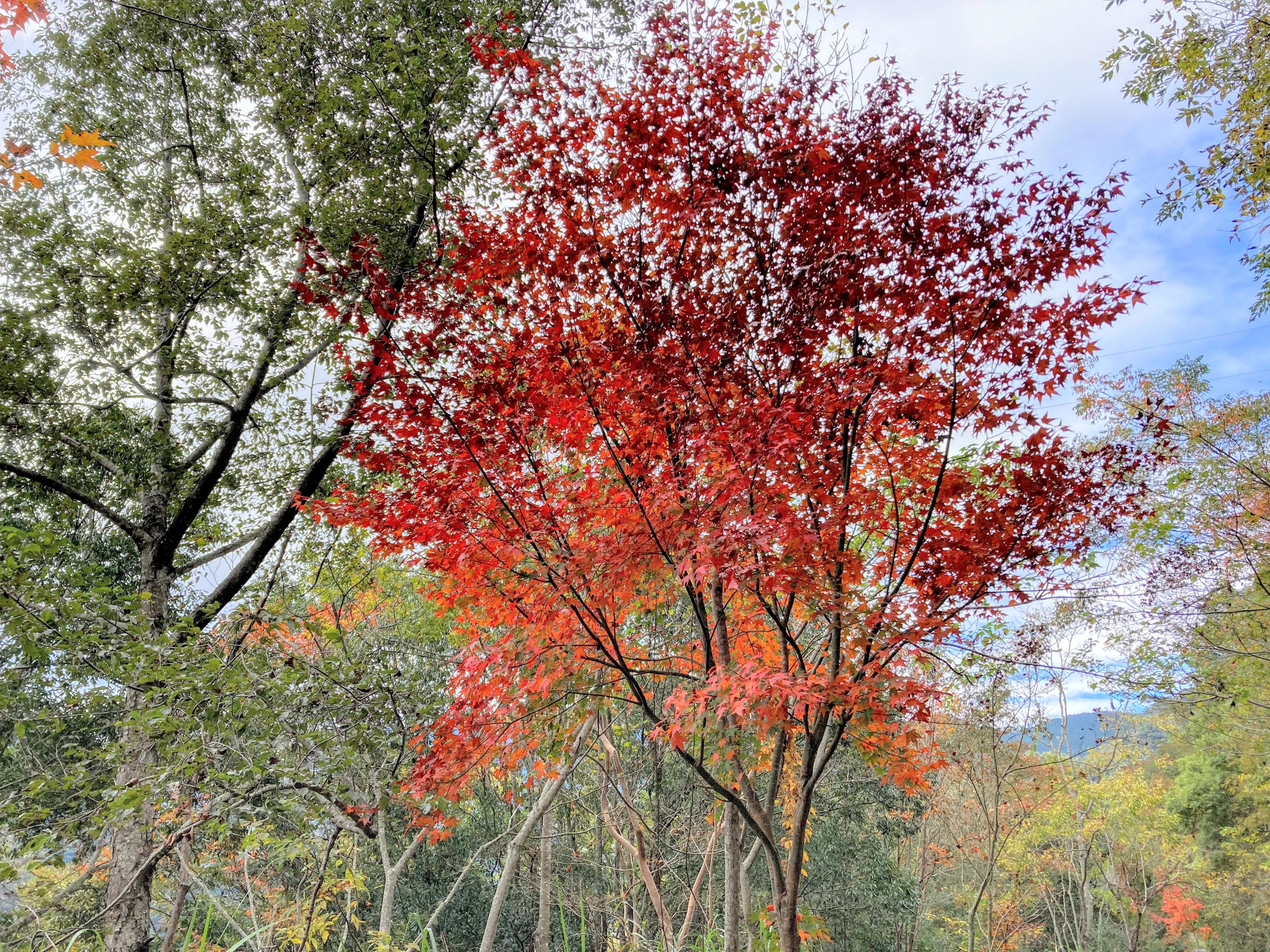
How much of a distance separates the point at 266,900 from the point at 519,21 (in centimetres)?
1074

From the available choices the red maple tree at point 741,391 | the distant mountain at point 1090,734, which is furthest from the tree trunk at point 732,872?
the distant mountain at point 1090,734

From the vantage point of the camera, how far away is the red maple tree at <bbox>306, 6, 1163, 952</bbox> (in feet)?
10.3

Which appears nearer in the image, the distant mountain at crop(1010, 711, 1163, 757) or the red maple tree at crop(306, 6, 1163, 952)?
the red maple tree at crop(306, 6, 1163, 952)

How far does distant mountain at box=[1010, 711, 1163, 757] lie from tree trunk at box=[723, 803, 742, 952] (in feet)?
12.2

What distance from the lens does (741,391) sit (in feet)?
11.7

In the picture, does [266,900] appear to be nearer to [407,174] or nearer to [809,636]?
[809,636]

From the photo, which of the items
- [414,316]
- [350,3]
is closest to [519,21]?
[350,3]

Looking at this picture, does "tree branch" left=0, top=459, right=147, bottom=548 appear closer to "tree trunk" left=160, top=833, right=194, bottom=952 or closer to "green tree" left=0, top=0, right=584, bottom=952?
"green tree" left=0, top=0, right=584, bottom=952

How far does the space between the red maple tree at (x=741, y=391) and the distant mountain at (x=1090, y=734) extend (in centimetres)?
424

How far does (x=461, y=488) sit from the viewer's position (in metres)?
3.70

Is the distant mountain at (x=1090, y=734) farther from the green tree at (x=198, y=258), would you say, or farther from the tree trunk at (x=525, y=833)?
the green tree at (x=198, y=258)

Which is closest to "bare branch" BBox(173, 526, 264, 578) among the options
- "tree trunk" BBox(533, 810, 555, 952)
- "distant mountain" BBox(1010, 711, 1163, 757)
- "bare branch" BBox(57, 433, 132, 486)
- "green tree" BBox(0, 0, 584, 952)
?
"green tree" BBox(0, 0, 584, 952)

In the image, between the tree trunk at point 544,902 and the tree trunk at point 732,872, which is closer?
the tree trunk at point 732,872

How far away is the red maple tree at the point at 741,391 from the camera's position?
3.15 metres
